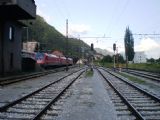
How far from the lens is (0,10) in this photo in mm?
32562

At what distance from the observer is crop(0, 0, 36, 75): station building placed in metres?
31.3

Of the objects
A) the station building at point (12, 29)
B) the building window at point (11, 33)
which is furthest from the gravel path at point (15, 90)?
the building window at point (11, 33)

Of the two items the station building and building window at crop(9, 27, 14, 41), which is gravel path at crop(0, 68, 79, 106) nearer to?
the station building

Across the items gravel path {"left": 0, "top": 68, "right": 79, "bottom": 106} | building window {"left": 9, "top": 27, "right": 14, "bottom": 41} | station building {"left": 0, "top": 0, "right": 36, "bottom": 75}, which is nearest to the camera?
gravel path {"left": 0, "top": 68, "right": 79, "bottom": 106}

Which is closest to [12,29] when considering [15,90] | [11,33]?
[11,33]

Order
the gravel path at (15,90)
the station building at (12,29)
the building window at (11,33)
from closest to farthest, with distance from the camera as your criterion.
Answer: the gravel path at (15,90) → the station building at (12,29) → the building window at (11,33)

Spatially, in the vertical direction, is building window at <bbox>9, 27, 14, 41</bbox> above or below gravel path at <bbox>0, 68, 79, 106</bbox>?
above

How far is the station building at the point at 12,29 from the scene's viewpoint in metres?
31.3

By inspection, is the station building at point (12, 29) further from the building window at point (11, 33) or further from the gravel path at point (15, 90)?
the gravel path at point (15, 90)

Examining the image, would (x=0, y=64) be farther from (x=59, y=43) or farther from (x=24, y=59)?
(x=59, y=43)

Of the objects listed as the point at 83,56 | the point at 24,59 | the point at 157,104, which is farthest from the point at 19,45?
the point at 83,56

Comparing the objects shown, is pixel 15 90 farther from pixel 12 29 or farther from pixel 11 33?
pixel 12 29

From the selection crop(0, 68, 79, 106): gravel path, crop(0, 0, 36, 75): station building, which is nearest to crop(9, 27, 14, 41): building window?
crop(0, 0, 36, 75): station building

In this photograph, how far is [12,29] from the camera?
39562 mm
